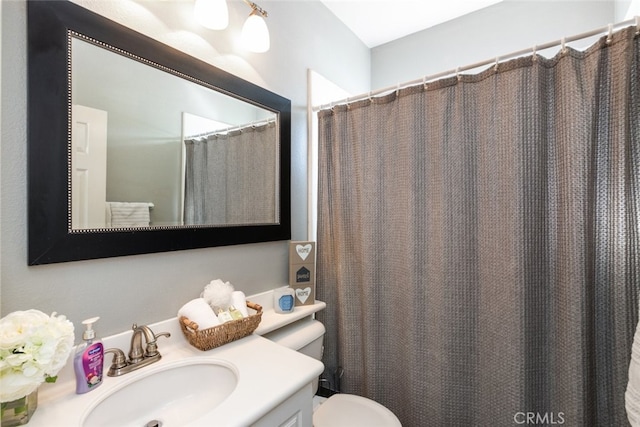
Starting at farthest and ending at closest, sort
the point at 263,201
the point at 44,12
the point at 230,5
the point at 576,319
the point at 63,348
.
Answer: the point at 263,201
the point at 230,5
the point at 576,319
the point at 44,12
the point at 63,348

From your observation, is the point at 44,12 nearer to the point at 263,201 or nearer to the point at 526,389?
the point at 263,201

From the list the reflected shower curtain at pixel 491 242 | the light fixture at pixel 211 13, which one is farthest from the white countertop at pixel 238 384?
the light fixture at pixel 211 13

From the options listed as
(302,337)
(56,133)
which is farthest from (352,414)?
(56,133)

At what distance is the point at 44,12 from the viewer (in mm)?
762

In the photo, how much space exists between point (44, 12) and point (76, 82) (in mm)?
175

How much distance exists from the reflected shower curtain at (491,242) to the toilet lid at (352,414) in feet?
0.68

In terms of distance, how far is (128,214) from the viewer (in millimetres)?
946

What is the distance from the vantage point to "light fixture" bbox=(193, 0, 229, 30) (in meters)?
1.04

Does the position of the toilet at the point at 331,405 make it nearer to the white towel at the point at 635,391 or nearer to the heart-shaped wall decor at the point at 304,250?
the heart-shaped wall decor at the point at 304,250

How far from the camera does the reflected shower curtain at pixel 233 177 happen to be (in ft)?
3.74

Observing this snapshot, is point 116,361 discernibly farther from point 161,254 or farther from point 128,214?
point 128,214

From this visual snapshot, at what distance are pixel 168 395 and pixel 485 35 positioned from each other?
258 centimetres

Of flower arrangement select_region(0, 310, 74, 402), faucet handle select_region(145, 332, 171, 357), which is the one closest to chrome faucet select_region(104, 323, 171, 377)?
faucet handle select_region(145, 332, 171, 357)

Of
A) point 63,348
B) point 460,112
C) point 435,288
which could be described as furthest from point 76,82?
point 435,288
